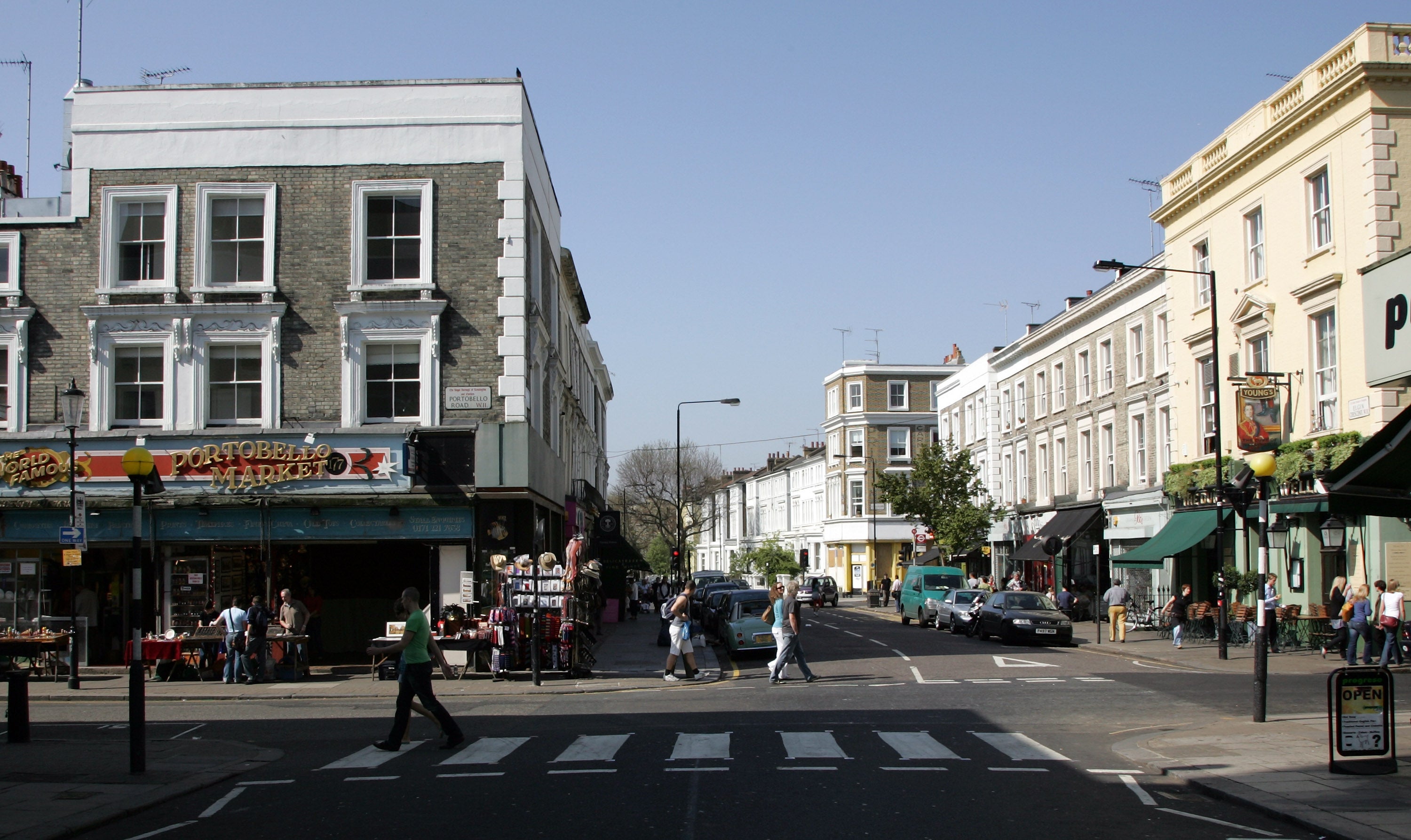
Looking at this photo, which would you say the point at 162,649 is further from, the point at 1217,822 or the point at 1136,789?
the point at 1217,822

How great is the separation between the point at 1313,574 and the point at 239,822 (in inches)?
988

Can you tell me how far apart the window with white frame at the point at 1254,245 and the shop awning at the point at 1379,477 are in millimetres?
21942

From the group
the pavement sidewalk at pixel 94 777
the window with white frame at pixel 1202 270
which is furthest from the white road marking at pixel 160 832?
the window with white frame at pixel 1202 270

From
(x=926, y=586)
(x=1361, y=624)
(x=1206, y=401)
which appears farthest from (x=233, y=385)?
(x=1206, y=401)

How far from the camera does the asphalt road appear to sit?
946 cm

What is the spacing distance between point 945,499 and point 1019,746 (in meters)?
39.9

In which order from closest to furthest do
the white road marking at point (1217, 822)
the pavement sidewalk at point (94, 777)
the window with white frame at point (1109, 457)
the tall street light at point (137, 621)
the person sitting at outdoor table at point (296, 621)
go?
the white road marking at point (1217, 822) < the pavement sidewalk at point (94, 777) < the tall street light at point (137, 621) < the person sitting at outdoor table at point (296, 621) < the window with white frame at point (1109, 457)

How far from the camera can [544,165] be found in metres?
31.0

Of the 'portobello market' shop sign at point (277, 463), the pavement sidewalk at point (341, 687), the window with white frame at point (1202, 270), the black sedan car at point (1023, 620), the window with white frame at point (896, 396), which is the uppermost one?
the window with white frame at point (896, 396)

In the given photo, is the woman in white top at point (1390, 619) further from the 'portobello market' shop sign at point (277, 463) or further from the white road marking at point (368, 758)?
the 'portobello market' shop sign at point (277, 463)

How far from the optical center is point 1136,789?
10.9 meters

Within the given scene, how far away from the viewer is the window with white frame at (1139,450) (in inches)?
1534

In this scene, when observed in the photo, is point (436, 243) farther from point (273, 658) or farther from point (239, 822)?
point (239, 822)

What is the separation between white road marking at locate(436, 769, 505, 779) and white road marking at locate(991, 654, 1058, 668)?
47.4ft
